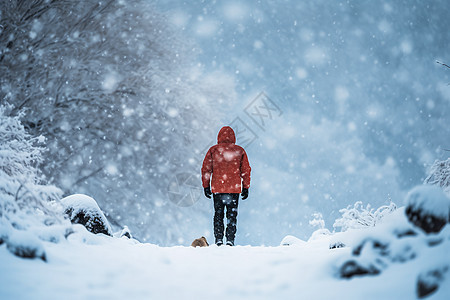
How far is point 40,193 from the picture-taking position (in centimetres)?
268

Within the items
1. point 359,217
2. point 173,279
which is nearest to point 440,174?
point 359,217

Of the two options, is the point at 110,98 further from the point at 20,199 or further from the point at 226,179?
the point at 20,199

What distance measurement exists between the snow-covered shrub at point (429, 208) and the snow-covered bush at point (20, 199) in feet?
7.85

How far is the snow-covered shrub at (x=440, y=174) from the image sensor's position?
15.2 ft

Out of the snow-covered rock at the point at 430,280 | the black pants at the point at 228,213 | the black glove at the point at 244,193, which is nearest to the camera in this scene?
the snow-covered rock at the point at 430,280

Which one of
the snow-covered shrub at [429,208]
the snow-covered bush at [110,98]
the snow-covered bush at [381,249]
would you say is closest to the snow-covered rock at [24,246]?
the snow-covered bush at [381,249]

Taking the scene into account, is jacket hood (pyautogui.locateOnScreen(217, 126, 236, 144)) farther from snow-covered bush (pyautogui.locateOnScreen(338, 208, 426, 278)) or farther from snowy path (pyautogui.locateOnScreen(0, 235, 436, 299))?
snow-covered bush (pyautogui.locateOnScreen(338, 208, 426, 278))

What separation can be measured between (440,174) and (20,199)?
5214mm

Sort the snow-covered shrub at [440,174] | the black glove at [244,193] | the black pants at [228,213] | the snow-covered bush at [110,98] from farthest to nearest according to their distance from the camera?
1. the snow-covered bush at [110,98]
2. the black glove at [244,193]
3. the black pants at [228,213]
4. the snow-covered shrub at [440,174]

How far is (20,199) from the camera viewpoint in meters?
2.59

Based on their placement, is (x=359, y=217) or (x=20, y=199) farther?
(x=359, y=217)

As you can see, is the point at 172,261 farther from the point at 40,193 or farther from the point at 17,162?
the point at 17,162

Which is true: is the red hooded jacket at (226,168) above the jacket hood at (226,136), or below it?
below

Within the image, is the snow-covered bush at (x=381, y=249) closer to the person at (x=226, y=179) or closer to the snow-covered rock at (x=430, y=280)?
the snow-covered rock at (x=430, y=280)
